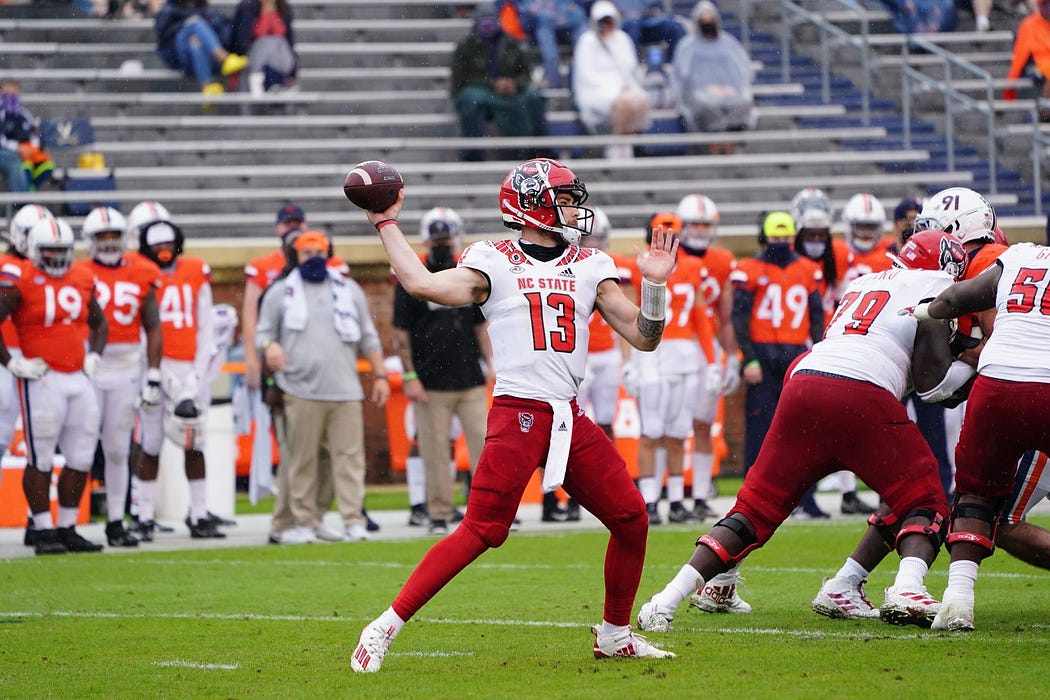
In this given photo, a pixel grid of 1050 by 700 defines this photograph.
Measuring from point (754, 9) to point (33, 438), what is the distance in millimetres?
12832

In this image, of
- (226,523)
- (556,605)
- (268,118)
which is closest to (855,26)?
(268,118)

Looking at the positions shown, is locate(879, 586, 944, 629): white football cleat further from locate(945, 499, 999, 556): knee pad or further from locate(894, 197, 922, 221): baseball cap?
locate(894, 197, 922, 221): baseball cap

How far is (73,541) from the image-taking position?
11039 mm

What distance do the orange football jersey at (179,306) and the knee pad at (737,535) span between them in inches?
243

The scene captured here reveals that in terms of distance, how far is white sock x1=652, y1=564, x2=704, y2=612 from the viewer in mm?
6719

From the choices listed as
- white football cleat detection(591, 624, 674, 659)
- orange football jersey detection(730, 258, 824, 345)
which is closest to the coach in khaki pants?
orange football jersey detection(730, 258, 824, 345)

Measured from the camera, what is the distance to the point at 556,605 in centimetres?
797

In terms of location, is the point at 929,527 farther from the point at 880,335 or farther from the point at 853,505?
the point at 853,505

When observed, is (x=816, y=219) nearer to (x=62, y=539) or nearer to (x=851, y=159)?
(x=62, y=539)

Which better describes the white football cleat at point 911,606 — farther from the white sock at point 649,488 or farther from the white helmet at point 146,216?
the white helmet at point 146,216

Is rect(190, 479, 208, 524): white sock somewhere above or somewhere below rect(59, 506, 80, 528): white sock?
below

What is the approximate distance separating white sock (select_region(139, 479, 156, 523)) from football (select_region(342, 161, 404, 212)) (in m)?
6.34

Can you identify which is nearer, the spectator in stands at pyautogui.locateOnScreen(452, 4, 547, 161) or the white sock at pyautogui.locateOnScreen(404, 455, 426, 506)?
the white sock at pyautogui.locateOnScreen(404, 455, 426, 506)

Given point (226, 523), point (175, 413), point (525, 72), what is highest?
point (525, 72)
